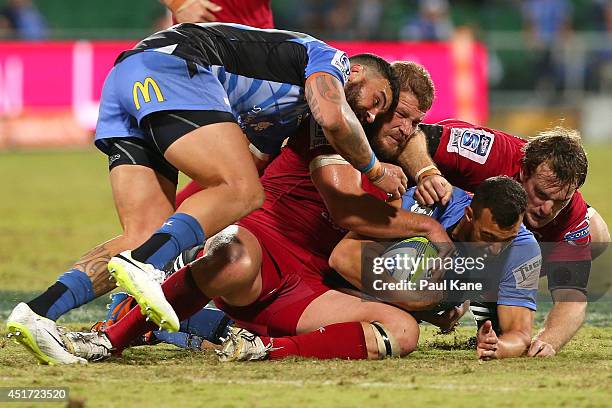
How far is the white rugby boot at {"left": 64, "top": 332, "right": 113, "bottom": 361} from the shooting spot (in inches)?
212

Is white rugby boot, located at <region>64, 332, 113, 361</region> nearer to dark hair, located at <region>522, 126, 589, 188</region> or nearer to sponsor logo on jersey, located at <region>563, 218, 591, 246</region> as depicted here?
dark hair, located at <region>522, 126, 589, 188</region>

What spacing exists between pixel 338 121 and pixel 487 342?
123 centimetres

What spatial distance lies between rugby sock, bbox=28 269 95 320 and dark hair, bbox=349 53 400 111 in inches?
67.3

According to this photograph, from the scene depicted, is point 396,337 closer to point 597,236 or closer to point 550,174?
point 550,174

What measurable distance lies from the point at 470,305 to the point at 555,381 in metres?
1.19

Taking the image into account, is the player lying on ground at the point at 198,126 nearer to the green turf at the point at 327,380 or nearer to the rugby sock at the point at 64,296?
the rugby sock at the point at 64,296

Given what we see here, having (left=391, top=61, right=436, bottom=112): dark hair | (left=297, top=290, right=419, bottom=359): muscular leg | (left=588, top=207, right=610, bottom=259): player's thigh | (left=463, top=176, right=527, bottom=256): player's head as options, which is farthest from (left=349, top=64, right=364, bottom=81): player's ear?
(left=588, top=207, right=610, bottom=259): player's thigh

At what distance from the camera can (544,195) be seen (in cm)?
600

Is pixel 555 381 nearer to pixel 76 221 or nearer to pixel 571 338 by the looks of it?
pixel 571 338

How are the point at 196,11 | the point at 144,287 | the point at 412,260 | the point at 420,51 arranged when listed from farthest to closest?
1. the point at 420,51
2. the point at 196,11
3. the point at 412,260
4. the point at 144,287

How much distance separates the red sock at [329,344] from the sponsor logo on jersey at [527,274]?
80 centimetres

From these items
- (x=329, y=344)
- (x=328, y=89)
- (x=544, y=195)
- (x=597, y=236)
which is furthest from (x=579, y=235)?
(x=328, y=89)

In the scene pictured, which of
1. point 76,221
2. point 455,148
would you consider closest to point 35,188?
point 76,221

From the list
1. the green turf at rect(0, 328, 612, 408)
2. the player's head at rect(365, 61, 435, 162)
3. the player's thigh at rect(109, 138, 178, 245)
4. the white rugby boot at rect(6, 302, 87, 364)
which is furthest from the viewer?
the player's head at rect(365, 61, 435, 162)
